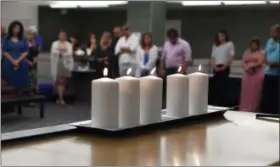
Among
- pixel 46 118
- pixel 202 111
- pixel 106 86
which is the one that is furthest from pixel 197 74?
pixel 46 118

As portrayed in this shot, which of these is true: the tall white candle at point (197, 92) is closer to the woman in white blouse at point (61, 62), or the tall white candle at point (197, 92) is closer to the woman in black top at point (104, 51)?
the woman in black top at point (104, 51)

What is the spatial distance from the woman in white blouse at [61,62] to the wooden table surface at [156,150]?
17.5 ft

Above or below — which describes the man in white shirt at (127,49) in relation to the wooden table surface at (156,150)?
above

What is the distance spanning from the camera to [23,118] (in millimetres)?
5195

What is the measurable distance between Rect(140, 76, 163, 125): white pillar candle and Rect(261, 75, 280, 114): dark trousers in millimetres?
3300

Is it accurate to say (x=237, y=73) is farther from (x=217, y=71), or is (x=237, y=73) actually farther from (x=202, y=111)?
(x=202, y=111)

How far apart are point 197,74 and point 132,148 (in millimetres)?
488

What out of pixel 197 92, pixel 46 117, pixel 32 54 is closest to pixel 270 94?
pixel 46 117

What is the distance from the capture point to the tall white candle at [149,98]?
4.32 ft

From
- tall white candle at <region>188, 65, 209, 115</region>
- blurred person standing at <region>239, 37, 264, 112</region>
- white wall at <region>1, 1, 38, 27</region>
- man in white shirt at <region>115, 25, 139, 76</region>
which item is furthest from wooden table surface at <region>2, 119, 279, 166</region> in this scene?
white wall at <region>1, 1, 38, 27</region>

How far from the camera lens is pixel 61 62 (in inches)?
258

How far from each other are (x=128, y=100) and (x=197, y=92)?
336 millimetres

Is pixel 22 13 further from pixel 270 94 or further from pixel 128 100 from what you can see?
pixel 128 100

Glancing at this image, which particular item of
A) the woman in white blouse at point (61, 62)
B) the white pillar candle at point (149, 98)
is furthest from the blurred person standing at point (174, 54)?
the white pillar candle at point (149, 98)
